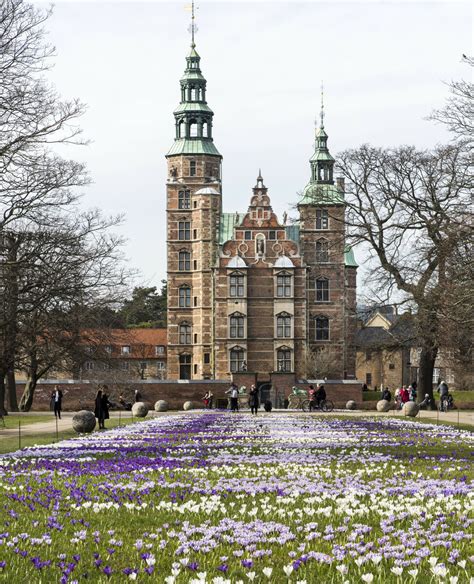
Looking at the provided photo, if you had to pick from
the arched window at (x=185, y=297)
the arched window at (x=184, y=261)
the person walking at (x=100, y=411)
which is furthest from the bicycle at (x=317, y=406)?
the arched window at (x=184, y=261)

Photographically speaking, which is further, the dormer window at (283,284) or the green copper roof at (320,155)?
the green copper roof at (320,155)

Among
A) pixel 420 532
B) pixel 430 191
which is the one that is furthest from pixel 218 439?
pixel 430 191

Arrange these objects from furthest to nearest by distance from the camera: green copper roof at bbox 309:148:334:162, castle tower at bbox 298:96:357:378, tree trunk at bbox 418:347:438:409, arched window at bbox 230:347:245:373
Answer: green copper roof at bbox 309:148:334:162 → castle tower at bbox 298:96:357:378 → arched window at bbox 230:347:245:373 → tree trunk at bbox 418:347:438:409

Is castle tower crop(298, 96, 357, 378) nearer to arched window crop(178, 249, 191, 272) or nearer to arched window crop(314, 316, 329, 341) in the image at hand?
arched window crop(314, 316, 329, 341)

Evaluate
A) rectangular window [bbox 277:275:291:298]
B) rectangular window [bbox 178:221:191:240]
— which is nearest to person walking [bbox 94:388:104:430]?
rectangular window [bbox 277:275:291:298]

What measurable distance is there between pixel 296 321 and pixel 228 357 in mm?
7129

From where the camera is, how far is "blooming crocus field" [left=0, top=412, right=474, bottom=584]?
817 centimetres

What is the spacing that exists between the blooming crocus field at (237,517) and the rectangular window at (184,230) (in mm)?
79573

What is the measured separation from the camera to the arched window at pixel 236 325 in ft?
312

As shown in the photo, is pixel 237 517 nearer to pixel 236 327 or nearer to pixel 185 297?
pixel 236 327

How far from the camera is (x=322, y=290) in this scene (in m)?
99.4

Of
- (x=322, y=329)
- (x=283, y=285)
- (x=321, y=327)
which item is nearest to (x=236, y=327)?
(x=283, y=285)

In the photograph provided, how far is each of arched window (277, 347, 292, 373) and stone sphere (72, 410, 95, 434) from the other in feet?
203

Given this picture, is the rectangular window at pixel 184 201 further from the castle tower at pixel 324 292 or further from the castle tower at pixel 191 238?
the castle tower at pixel 324 292
